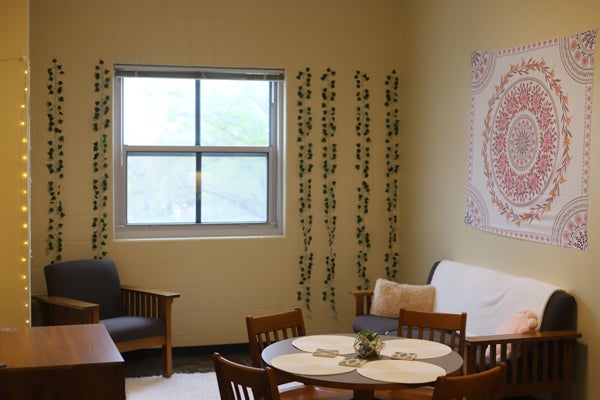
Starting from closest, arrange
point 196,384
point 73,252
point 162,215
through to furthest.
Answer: point 196,384 → point 73,252 → point 162,215

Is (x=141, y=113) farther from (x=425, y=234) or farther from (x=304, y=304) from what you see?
(x=425, y=234)

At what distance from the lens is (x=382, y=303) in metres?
5.48

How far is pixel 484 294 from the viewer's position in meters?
4.86

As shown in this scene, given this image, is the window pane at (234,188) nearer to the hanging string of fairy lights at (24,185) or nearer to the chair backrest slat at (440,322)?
the hanging string of fairy lights at (24,185)

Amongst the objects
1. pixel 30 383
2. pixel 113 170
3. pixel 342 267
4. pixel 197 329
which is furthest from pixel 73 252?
pixel 30 383

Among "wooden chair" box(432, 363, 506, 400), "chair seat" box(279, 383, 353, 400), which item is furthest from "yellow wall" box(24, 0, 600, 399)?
"wooden chair" box(432, 363, 506, 400)

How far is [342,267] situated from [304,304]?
1.44 ft

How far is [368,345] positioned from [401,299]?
7.10 feet

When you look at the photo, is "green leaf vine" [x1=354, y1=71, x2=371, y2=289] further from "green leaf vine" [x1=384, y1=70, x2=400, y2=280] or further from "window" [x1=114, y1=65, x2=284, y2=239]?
"window" [x1=114, y1=65, x2=284, y2=239]

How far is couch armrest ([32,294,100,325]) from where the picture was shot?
4949 mm

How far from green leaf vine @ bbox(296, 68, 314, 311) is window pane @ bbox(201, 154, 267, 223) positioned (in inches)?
13.2

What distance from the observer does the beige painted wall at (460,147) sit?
4.18m

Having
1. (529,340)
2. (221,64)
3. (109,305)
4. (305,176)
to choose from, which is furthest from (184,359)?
(529,340)

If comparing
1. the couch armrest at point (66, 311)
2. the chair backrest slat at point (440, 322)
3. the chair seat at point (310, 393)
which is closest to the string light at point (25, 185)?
the couch armrest at point (66, 311)
